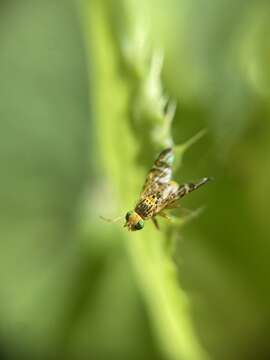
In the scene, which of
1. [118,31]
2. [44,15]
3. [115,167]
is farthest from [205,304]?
[44,15]

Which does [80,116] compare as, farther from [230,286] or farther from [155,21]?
[230,286]

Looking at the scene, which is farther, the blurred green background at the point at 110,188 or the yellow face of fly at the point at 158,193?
the blurred green background at the point at 110,188

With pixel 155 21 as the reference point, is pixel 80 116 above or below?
above

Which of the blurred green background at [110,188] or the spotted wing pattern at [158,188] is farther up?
the blurred green background at [110,188]

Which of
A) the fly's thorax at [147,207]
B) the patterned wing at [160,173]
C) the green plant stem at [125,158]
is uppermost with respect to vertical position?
the green plant stem at [125,158]

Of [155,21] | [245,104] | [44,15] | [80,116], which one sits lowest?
[245,104]
